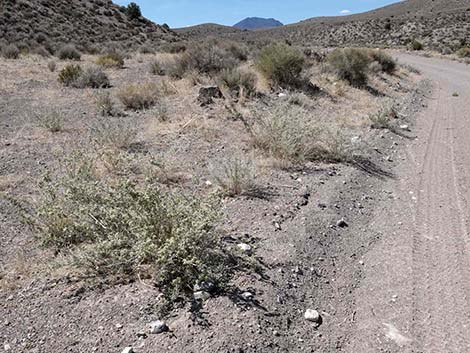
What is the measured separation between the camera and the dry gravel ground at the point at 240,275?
333 cm

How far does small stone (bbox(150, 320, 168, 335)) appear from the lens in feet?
10.8

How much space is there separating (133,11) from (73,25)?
37.4ft

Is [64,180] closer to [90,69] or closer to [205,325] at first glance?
[205,325]

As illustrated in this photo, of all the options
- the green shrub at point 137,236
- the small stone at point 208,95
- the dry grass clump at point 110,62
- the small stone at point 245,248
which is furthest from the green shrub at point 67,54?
the small stone at point 245,248

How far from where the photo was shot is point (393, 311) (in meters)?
3.72

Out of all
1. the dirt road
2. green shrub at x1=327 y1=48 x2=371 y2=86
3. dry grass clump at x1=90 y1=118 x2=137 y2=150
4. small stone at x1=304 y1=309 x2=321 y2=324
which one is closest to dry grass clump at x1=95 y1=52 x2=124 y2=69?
green shrub at x1=327 y1=48 x2=371 y2=86

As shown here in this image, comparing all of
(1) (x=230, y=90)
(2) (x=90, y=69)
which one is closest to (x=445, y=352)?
(1) (x=230, y=90)

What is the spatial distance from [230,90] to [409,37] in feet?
158

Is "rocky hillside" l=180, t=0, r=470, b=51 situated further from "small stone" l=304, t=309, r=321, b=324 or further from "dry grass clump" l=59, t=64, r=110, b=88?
"small stone" l=304, t=309, r=321, b=324

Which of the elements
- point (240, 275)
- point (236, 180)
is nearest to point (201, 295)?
point (240, 275)

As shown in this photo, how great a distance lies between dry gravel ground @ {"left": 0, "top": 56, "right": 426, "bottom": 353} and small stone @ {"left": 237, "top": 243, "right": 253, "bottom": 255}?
12 centimetres

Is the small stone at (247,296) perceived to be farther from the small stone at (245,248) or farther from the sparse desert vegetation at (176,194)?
the small stone at (245,248)

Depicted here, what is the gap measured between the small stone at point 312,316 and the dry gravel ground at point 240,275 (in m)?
0.05

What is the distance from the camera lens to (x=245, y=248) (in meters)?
4.44
